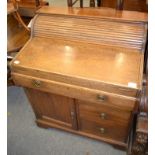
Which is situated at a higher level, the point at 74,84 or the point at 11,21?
the point at 11,21

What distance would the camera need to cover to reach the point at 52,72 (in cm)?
110

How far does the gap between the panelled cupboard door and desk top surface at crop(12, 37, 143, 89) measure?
0.25m

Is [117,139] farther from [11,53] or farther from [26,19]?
[26,19]

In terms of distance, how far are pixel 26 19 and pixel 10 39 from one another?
1.18 m

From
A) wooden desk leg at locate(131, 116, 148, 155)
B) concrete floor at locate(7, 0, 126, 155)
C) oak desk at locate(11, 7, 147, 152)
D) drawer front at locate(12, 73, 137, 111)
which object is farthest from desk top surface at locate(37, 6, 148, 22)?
concrete floor at locate(7, 0, 126, 155)

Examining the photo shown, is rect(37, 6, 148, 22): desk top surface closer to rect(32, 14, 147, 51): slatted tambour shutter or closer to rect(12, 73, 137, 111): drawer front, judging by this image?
rect(32, 14, 147, 51): slatted tambour shutter

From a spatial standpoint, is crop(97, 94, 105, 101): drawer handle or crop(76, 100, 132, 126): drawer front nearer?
crop(97, 94, 105, 101): drawer handle

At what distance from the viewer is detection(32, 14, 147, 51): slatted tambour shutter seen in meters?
1.17

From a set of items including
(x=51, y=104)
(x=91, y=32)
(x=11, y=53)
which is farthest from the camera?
(x=11, y=53)

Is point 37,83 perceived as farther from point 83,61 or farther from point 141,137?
point 141,137

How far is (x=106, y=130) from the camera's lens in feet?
4.57

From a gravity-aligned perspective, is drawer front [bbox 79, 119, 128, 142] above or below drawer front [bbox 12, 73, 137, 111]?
below
